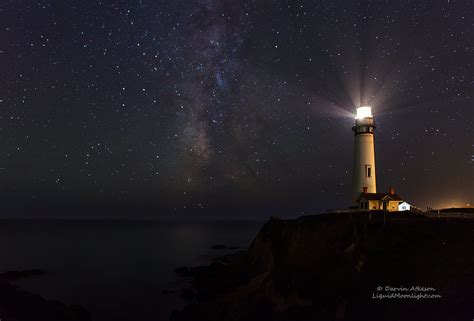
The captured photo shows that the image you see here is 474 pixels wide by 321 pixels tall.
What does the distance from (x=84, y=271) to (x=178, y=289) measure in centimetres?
2425

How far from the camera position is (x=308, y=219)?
92.2 feet

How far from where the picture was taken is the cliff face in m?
16.7

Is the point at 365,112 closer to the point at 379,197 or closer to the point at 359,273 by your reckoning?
the point at 379,197

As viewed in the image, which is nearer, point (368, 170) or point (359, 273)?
point (359, 273)

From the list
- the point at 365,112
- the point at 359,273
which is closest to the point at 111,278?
the point at 359,273

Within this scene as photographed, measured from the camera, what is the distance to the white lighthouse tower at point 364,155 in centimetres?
3369

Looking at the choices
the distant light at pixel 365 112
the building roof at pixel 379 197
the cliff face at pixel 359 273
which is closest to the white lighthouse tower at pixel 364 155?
the distant light at pixel 365 112

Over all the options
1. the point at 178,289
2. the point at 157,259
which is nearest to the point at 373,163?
the point at 178,289

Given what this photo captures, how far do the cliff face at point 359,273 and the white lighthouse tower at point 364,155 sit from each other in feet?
26.8

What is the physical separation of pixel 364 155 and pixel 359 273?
57.6 ft

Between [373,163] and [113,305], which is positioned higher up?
[373,163]

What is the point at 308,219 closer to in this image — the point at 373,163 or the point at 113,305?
the point at 373,163

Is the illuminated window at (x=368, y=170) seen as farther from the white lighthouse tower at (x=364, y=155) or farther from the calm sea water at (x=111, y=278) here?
the calm sea water at (x=111, y=278)

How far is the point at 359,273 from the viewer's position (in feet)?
Answer: 64.4
